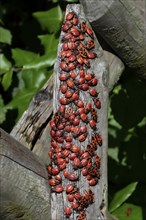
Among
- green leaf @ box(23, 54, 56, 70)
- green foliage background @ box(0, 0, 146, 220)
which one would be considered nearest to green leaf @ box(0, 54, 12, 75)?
green foliage background @ box(0, 0, 146, 220)

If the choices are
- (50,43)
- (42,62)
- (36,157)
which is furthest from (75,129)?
(50,43)

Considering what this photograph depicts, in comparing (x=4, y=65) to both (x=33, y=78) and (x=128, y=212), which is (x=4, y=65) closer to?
(x=33, y=78)

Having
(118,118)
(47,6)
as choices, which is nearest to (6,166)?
(118,118)

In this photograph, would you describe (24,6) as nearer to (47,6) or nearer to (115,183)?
(47,6)

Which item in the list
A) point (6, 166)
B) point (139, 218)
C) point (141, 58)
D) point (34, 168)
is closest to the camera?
point (6, 166)

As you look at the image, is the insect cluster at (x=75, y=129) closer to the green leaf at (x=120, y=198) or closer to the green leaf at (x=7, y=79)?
the green leaf at (x=120, y=198)

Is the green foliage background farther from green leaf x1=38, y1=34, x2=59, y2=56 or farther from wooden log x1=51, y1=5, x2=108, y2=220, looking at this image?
wooden log x1=51, y1=5, x2=108, y2=220

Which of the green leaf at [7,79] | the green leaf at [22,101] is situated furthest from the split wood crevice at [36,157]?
the green leaf at [7,79]
